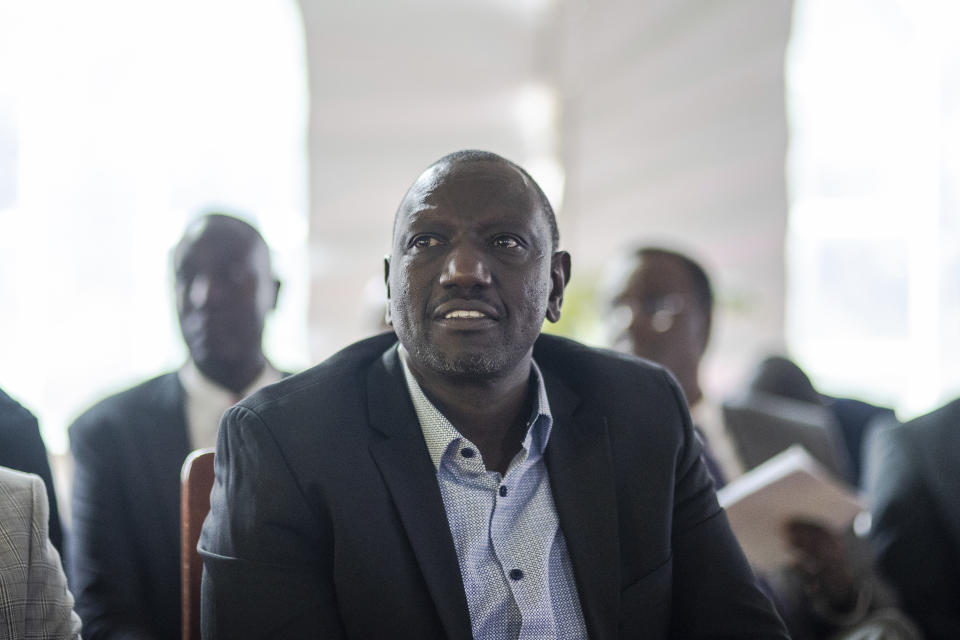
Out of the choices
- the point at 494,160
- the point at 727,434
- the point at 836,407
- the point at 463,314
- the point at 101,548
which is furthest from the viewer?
the point at 836,407

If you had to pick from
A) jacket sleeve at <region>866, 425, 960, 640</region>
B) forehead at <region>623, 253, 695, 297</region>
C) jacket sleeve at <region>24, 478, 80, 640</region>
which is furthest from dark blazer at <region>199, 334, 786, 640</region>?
forehead at <region>623, 253, 695, 297</region>

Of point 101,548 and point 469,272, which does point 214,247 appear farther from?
point 469,272

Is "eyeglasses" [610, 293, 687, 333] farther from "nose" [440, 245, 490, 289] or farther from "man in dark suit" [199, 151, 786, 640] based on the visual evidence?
"nose" [440, 245, 490, 289]

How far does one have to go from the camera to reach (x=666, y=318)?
2656mm

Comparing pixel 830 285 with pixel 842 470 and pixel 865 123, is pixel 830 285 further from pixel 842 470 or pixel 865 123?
pixel 842 470

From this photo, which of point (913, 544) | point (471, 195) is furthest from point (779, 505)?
point (471, 195)

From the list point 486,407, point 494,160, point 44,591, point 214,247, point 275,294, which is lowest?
point 44,591

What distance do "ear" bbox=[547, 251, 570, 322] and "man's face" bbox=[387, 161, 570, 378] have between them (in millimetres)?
89

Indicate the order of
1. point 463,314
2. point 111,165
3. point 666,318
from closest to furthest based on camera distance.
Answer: point 463,314 < point 666,318 < point 111,165

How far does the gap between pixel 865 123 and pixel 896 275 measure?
0.97m

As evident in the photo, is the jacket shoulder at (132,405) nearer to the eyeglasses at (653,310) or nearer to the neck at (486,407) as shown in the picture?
the neck at (486,407)

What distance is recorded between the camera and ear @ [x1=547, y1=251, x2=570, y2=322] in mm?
1541

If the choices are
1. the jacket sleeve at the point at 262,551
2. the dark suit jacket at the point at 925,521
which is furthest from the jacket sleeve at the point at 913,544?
A: the jacket sleeve at the point at 262,551

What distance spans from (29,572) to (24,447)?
326 millimetres
